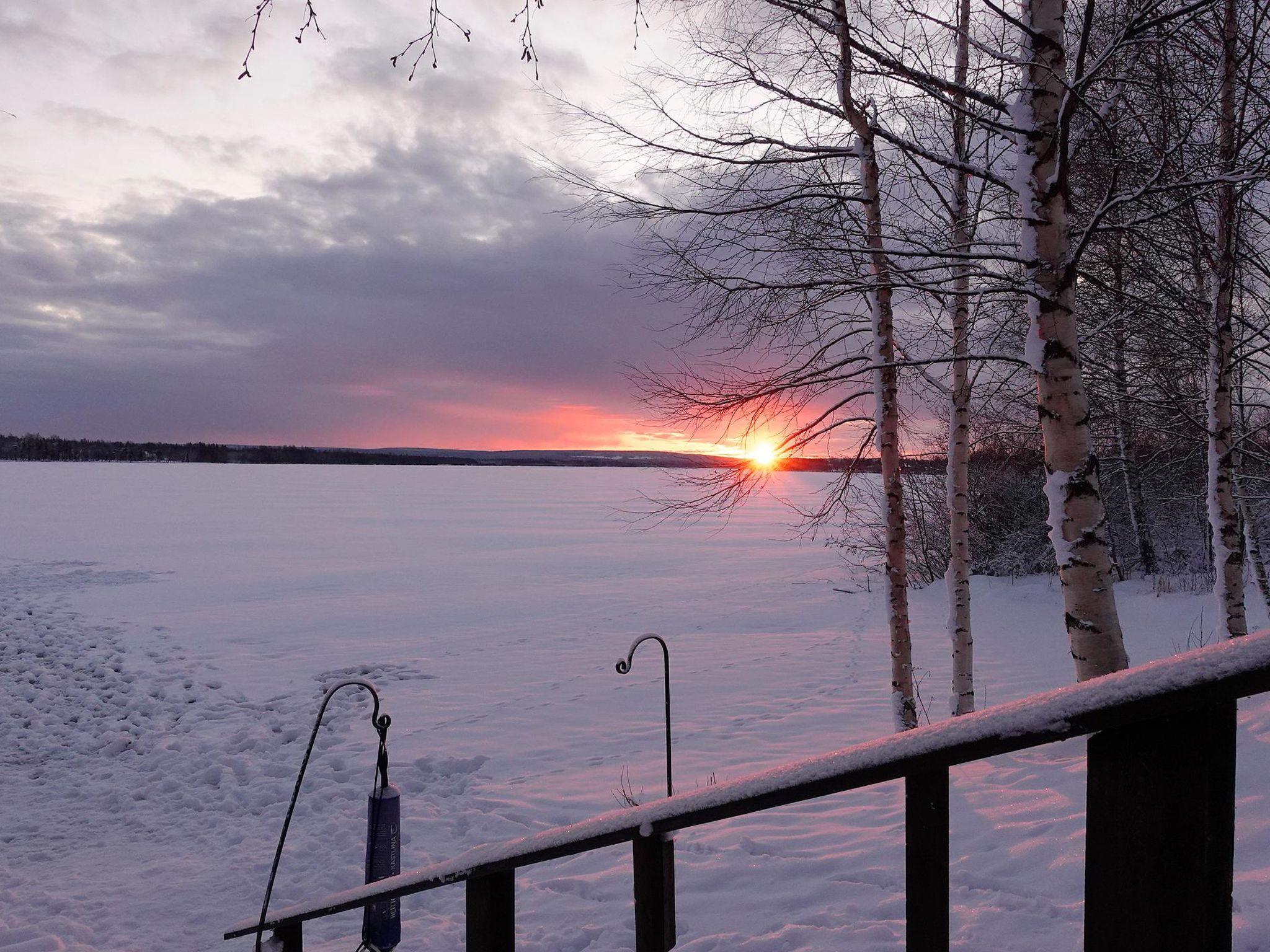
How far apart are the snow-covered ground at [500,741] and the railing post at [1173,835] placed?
2.66 meters

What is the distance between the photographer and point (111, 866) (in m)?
6.51

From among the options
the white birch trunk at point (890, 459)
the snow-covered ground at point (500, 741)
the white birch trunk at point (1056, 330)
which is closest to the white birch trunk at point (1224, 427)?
the snow-covered ground at point (500, 741)

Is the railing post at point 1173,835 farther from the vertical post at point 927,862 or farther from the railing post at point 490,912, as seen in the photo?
the railing post at point 490,912

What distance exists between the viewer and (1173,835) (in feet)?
3.10

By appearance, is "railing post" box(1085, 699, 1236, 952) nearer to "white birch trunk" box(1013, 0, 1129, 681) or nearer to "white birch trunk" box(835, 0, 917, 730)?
"white birch trunk" box(1013, 0, 1129, 681)

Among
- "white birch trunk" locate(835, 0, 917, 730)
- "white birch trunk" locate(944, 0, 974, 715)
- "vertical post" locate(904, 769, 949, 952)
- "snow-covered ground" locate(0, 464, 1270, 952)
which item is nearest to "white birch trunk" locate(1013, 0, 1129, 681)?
"snow-covered ground" locate(0, 464, 1270, 952)

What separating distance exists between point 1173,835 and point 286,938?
3003 millimetres

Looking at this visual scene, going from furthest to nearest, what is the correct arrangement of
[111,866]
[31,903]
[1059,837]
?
[111,866]
[31,903]
[1059,837]

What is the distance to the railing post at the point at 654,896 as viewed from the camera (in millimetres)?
1521

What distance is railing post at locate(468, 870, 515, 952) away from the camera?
1771 mm

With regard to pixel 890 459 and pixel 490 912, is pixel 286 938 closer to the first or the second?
pixel 490 912

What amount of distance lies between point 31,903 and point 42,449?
602 feet

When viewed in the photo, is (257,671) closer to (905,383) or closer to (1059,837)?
(905,383)

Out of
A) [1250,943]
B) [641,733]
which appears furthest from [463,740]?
[1250,943]
